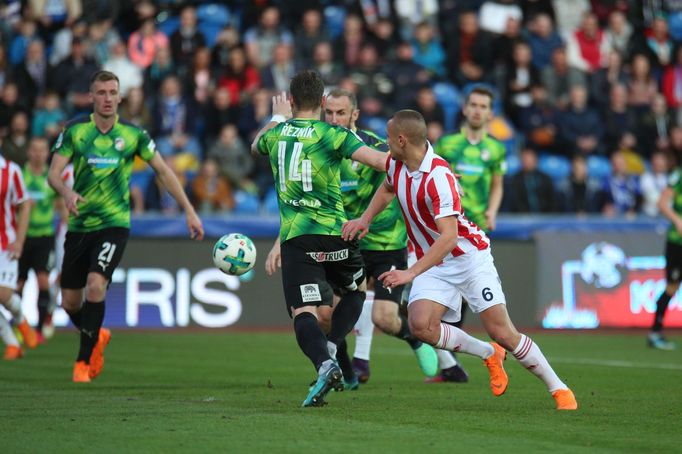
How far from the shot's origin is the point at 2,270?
13.2 metres

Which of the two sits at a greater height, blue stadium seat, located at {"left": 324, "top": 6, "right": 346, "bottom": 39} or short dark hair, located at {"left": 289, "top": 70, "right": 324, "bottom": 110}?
short dark hair, located at {"left": 289, "top": 70, "right": 324, "bottom": 110}

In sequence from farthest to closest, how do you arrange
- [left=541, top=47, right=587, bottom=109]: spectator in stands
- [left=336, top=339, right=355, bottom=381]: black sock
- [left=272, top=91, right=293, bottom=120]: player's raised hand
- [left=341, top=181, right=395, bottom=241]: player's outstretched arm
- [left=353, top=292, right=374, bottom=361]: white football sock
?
[left=541, top=47, right=587, bottom=109]: spectator in stands → [left=353, top=292, right=374, bottom=361]: white football sock → [left=336, top=339, right=355, bottom=381]: black sock → [left=272, top=91, right=293, bottom=120]: player's raised hand → [left=341, top=181, right=395, bottom=241]: player's outstretched arm

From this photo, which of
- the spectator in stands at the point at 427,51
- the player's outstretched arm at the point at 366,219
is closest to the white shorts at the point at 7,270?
the player's outstretched arm at the point at 366,219

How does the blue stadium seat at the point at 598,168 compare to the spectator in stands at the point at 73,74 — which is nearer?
the spectator in stands at the point at 73,74

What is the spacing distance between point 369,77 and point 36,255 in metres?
7.61

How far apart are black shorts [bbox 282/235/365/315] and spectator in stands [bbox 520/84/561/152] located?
13.6m

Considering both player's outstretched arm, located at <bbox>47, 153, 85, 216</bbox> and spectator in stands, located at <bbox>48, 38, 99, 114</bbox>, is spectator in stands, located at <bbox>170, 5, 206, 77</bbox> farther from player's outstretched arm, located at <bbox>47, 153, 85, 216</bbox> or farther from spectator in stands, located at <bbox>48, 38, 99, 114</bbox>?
player's outstretched arm, located at <bbox>47, 153, 85, 216</bbox>

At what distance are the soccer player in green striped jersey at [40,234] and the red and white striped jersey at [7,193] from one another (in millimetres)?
2889

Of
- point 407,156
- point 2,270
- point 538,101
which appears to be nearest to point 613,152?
point 538,101

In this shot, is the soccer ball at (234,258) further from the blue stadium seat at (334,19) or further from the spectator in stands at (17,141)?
the blue stadium seat at (334,19)

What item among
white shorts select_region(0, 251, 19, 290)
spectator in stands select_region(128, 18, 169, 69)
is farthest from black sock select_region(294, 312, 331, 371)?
spectator in stands select_region(128, 18, 169, 69)

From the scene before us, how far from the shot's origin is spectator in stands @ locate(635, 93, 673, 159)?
2259 centimetres

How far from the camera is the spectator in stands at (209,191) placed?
1900 cm

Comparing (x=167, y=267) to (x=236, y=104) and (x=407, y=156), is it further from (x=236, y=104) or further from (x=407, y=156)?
(x=407, y=156)
